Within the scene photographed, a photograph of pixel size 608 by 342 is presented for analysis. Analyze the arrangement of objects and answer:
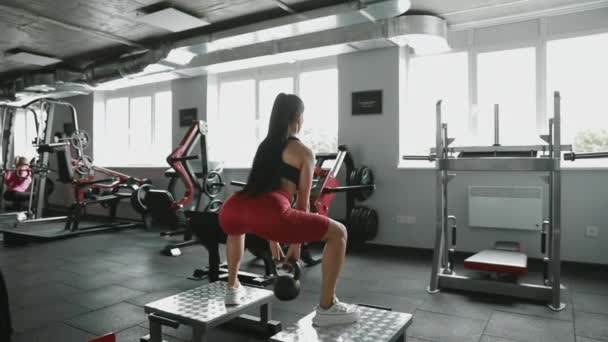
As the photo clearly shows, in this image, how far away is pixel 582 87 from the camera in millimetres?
5059

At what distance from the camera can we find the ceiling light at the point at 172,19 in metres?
4.82

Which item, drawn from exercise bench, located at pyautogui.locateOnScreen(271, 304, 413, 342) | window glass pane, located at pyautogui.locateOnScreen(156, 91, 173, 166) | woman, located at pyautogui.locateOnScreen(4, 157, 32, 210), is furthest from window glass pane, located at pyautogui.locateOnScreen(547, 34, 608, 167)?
woman, located at pyautogui.locateOnScreen(4, 157, 32, 210)

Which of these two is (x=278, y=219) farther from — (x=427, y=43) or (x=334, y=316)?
(x=427, y=43)

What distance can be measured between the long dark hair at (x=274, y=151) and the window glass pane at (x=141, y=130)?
748 cm

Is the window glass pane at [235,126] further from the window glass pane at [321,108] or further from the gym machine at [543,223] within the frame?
the gym machine at [543,223]

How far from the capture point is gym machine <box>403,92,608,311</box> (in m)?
3.45

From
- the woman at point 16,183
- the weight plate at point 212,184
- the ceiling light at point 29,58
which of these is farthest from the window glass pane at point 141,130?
the weight plate at point 212,184

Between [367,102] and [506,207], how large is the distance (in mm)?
2251

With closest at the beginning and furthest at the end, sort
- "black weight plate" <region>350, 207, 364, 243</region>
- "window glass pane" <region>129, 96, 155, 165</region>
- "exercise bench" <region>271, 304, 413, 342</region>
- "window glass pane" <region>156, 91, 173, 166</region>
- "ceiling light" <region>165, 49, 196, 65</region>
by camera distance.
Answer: "exercise bench" <region>271, 304, 413, 342</region> → "black weight plate" <region>350, 207, 364, 243</region> → "ceiling light" <region>165, 49, 196, 65</region> → "window glass pane" <region>156, 91, 173, 166</region> → "window glass pane" <region>129, 96, 155, 165</region>

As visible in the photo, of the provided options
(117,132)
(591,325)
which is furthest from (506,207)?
(117,132)

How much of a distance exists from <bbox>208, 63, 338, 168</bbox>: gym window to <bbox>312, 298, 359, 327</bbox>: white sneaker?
4.59 metres

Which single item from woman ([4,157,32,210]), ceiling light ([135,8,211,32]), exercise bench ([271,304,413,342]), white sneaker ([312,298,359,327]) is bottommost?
exercise bench ([271,304,413,342])

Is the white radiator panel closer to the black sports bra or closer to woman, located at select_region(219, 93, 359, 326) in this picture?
woman, located at select_region(219, 93, 359, 326)

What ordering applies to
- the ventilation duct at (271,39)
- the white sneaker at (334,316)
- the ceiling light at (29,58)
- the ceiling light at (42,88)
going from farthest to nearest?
1. the ceiling light at (42,88)
2. the ceiling light at (29,58)
3. the ventilation duct at (271,39)
4. the white sneaker at (334,316)
